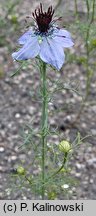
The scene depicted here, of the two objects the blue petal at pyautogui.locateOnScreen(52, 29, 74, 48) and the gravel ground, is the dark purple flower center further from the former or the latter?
the gravel ground

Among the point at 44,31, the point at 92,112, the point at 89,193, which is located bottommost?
the point at 89,193

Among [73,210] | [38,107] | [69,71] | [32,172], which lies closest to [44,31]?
[73,210]

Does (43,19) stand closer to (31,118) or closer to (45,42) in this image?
(45,42)

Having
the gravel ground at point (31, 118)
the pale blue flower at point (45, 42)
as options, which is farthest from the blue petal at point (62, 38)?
the gravel ground at point (31, 118)

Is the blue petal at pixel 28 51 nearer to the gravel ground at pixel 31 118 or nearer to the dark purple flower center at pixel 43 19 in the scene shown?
the dark purple flower center at pixel 43 19

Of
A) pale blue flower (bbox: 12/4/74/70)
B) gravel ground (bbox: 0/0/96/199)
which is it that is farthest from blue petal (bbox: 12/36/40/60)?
gravel ground (bbox: 0/0/96/199)

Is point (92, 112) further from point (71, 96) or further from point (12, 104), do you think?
point (12, 104)
